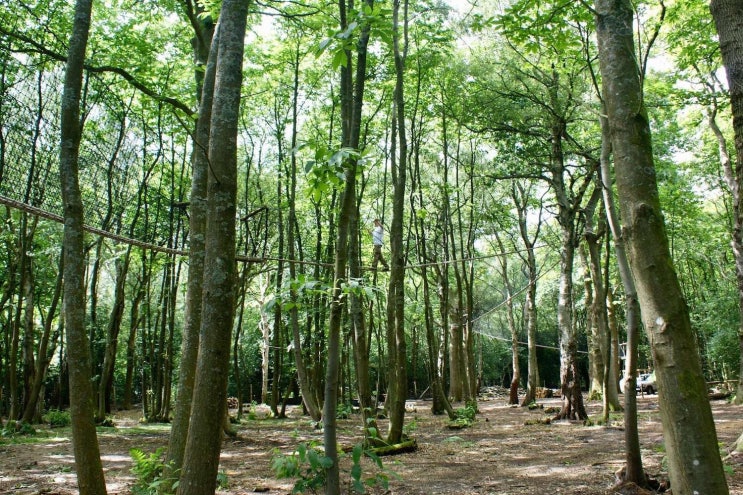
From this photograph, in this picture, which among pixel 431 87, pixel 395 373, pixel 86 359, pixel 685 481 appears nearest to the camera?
pixel 685 481

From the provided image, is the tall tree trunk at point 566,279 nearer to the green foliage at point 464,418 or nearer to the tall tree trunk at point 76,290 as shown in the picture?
the green foliage at point 464,418

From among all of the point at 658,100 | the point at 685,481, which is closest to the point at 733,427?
the point at 658,100

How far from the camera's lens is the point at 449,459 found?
652 cm

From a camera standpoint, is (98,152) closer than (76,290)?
No

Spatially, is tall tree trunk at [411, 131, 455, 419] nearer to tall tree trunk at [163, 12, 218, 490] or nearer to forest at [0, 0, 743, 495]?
forest at [0, 0, 743, 495]

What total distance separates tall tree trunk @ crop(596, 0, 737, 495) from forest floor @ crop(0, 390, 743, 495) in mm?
1959

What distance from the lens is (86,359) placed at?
3.21 m

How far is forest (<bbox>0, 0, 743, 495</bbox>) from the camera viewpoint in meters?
2.65

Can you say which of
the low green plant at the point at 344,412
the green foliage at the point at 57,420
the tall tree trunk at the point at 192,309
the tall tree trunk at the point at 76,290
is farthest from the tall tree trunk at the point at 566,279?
the green foliage at the point at 57,420

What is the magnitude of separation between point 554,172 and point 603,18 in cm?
898

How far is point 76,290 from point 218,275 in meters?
1.17

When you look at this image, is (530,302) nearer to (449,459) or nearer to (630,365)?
(449,459)

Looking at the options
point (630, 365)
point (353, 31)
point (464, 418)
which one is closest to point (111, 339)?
point (464, 418)

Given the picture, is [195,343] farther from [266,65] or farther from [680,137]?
[680,137]
